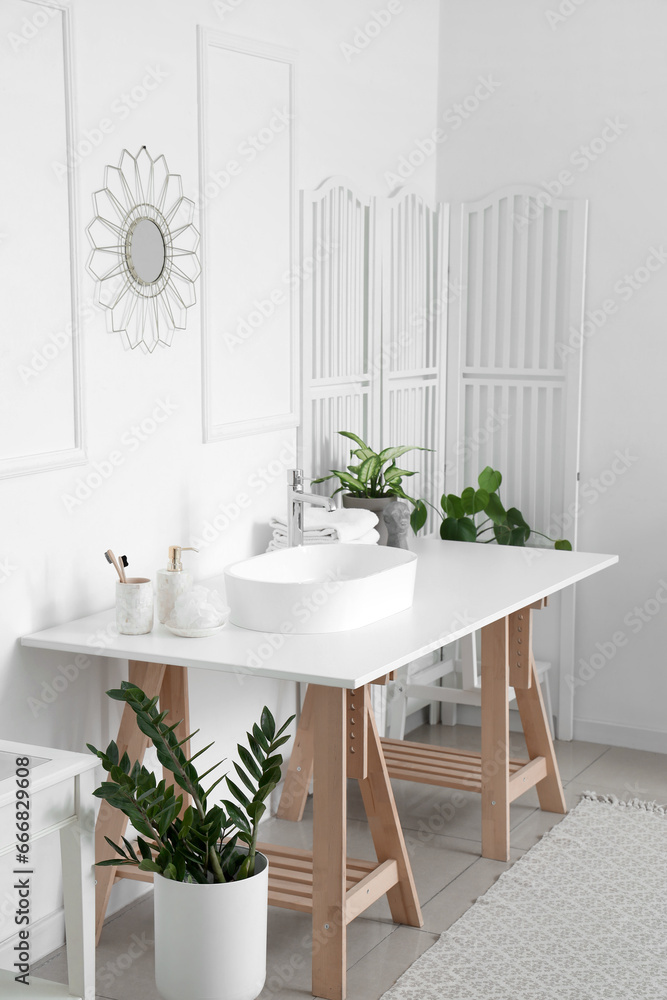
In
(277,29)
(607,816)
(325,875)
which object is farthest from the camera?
(607,816)

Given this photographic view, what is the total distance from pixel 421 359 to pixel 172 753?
2187mm

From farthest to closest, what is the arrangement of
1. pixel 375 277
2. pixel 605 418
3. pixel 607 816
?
pixel 605 418, pixel 375 277, pixel 607 816

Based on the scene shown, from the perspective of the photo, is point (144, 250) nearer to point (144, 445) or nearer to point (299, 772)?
point (144, 445)

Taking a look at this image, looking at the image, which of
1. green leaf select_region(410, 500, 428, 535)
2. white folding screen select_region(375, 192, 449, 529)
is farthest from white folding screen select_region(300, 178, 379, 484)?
green leaf select_region(410, 500, 428, 535)

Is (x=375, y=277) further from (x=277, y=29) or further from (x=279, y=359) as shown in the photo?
(x=277, y=29)

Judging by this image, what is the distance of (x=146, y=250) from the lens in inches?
116

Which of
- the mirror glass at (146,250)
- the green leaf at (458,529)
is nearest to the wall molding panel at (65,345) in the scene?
the mirror glass at (146,250)

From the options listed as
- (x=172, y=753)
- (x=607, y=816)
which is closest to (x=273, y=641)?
(x=172, y=753)

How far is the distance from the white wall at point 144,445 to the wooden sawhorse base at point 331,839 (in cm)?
16

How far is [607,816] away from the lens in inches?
143

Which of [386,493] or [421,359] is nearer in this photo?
[386,493]

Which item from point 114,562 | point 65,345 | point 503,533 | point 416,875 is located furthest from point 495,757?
point 65,345

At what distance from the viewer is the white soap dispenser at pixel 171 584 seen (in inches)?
108

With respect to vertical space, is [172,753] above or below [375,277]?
below
